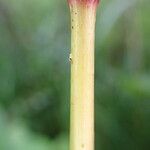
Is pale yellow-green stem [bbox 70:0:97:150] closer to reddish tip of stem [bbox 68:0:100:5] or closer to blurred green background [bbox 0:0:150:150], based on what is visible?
reddish tip of stem [bbox 68:0:100:5]

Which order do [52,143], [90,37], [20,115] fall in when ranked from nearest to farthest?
[90,37], [52,143], [20,115]

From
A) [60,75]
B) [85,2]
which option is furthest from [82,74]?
[60,75]

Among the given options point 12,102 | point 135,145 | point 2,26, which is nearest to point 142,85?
point 135,145

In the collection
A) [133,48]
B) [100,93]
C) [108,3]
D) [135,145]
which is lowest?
[135,145]

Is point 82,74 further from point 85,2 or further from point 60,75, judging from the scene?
point 60,75

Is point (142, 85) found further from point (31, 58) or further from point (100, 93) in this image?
point (31, 58)

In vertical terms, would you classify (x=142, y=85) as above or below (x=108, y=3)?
below
